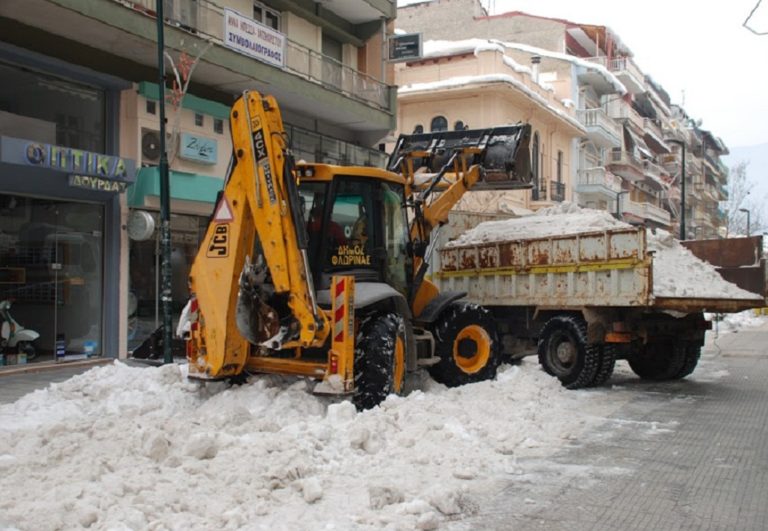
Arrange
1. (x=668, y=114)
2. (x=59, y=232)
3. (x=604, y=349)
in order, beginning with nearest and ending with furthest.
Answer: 1. (x=604, y=349)
2. (x=59, y=232)
3. (x=668, y=114)

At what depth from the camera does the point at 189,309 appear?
8.62 meters

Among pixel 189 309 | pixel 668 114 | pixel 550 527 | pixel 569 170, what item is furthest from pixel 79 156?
pixel 668 114

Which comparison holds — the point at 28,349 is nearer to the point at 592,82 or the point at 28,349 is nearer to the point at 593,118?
the point at 593,118

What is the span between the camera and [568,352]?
445 inches

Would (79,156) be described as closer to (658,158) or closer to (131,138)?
(131,138)

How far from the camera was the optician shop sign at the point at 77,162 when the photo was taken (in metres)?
11.6

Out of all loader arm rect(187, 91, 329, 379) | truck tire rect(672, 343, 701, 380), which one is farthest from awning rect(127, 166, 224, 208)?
truck tire rect(672, 343, 701, 380)

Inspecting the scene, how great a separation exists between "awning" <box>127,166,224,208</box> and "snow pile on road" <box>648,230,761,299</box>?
7601 millimetres

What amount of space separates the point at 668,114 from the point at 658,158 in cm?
870

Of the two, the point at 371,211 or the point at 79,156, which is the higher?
the point at 79,156

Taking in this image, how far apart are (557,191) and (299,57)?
2178 centimetres

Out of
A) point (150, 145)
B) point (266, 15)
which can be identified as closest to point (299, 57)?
point (266, 15)

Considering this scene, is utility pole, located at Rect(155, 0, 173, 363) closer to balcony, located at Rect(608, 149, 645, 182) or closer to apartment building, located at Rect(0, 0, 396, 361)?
apartment building, located at Rect(0, 0, 396, 361)

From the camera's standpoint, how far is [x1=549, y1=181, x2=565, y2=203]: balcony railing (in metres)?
36.0
